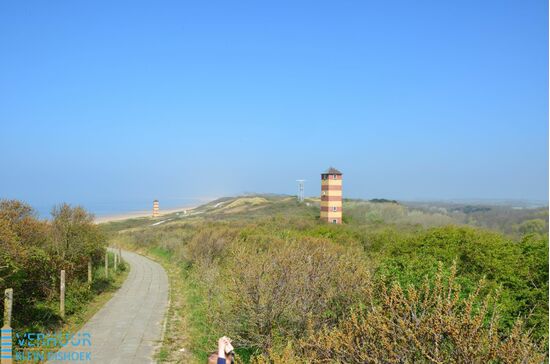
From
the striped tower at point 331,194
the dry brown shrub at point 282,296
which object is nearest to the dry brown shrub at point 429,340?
the dry brown shrub at point 282,296

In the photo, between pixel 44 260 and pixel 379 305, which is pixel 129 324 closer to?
pixel 44 260

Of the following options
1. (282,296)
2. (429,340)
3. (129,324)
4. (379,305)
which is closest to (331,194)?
(129,324)

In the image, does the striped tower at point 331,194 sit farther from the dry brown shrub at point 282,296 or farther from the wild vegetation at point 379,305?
the dry brown shrub at point 282,296

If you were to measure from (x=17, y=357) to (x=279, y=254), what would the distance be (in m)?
6.30

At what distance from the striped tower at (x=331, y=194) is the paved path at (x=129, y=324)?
2670 cm

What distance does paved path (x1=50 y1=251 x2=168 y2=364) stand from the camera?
1104cm

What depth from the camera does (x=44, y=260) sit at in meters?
14.8

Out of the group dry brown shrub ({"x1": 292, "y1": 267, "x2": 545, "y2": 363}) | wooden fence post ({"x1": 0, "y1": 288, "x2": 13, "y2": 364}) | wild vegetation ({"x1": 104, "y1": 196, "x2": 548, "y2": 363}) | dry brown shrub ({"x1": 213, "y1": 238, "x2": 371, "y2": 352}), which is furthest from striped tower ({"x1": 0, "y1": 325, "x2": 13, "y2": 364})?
dry brown shrub ({"x1": 292, "y1": 267, "x2": 545, "y2": 363})

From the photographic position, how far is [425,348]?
185 inches

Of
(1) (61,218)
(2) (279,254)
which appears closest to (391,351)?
(2) (279,254)

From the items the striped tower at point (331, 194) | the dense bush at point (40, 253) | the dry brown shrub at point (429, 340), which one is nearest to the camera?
the dry brown shrub at point (429, 340)

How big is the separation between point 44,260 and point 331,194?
117ft

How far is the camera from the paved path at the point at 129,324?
1104cm

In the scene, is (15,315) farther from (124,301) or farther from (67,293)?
(124,301)
